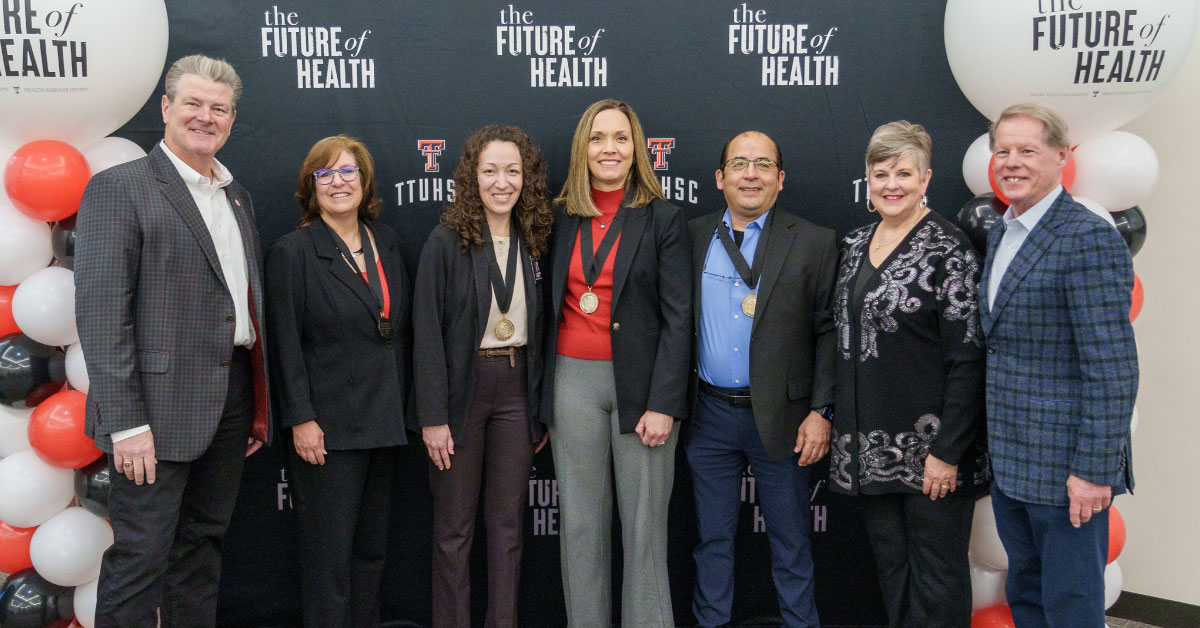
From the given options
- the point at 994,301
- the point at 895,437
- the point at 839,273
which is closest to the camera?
the point at 994,301

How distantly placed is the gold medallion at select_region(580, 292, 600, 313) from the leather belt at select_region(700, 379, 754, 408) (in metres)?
0.47

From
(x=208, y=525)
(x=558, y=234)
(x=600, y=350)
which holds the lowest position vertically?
(x=208, y=525)

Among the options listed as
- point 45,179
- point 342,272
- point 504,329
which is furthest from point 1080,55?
point 45,179

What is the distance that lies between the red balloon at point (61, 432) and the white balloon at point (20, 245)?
422 mm

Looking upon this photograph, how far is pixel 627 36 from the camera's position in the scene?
321cm

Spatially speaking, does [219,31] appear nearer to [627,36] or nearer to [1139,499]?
[627,36]

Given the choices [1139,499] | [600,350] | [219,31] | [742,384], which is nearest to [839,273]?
[742,384]

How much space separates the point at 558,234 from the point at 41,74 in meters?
1.66

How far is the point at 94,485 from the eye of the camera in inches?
106

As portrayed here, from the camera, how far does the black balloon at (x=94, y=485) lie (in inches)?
106

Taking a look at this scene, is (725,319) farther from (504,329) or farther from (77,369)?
(77,369)

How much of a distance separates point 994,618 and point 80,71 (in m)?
3.50

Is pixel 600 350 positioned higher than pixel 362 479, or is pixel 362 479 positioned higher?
pixel 600 350

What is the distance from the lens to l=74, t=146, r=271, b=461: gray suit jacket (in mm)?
2213
